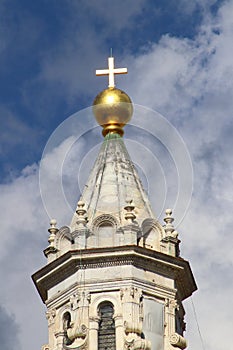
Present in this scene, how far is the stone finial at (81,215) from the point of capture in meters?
57.6

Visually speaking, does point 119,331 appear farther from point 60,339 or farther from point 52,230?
point 52,230

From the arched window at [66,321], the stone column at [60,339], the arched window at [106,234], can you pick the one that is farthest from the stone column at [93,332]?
the arched window at [106,234]

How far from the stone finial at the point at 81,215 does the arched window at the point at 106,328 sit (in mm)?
3567

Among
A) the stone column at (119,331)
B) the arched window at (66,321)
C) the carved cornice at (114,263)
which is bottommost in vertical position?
the stone column at (119,331)

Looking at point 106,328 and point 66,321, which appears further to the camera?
point 66,321

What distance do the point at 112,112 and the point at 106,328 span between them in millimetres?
11069

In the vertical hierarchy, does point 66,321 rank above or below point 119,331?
above

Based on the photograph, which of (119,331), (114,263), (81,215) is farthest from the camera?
(81,215)

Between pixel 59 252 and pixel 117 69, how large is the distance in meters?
9.91

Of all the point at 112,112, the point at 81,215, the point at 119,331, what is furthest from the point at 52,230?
the point at 112,112

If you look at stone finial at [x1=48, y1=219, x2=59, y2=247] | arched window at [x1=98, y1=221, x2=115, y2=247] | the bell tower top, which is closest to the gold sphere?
the bell tower top

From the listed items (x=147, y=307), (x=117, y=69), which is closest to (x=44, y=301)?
(x=147, y=307)

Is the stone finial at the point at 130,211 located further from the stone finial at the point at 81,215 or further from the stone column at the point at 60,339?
the stone column at the point at 60,339

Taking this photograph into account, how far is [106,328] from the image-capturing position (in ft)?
182
